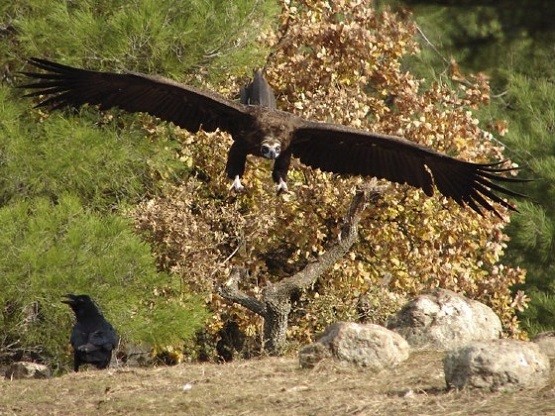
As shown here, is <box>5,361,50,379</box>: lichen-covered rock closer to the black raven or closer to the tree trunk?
the black raven

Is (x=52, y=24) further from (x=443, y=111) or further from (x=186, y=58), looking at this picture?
(x=443, y=111)

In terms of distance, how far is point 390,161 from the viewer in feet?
35.7

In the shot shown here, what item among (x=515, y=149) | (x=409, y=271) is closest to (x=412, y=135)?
(x=409, y=271)

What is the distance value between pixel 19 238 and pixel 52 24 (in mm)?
2311

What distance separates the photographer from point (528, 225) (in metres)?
17.4

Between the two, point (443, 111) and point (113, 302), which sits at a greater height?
point (443, 111)

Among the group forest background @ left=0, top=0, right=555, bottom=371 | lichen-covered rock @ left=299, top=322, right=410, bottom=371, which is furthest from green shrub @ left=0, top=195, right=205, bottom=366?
lichen-covered rock @ left=299, top=322, right=410, bottom=371

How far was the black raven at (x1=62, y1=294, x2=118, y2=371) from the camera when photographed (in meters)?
10.6

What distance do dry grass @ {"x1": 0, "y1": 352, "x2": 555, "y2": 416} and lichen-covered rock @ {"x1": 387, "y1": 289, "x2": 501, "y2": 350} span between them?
29.8 inches

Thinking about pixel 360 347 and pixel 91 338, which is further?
pixel 91 338

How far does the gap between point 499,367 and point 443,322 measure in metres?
2.90

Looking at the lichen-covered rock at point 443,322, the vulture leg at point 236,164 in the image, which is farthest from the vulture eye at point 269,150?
the lichen-covered rock at point 443,322

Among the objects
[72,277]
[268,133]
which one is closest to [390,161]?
[268,133]

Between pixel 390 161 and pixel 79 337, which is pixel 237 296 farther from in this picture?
pixel 390 161
